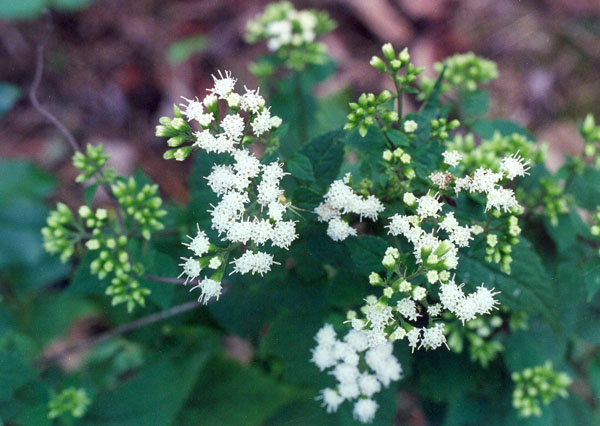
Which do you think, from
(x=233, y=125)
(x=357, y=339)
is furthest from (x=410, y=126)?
(x=357, y=339)

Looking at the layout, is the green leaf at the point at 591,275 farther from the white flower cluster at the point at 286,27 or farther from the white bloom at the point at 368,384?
the white flower cluster at the point at 286,27

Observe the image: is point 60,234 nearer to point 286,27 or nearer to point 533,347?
point 286,27

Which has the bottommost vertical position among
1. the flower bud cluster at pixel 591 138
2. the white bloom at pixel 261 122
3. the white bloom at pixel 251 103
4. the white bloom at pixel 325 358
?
the white bloom at pixel 325 358

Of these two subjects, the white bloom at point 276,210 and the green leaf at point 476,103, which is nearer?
the white bloom at point 276,210

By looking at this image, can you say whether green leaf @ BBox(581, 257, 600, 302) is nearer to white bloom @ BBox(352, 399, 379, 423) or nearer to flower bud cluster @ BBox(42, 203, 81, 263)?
white bloom @ BBox(352, 399, 379, 423)

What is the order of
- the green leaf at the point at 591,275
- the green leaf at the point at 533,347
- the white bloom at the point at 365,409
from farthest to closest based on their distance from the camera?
the green leaf at the point at 533,347 < the white bloom at the point at 365,409 < the green leaf at the point at 591,275

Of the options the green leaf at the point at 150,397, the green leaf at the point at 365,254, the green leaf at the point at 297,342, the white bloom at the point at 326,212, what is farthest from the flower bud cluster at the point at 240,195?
the green leaf at the point at 150,397

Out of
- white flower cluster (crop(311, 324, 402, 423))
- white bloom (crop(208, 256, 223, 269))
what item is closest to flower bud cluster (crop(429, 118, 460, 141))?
white flower cluster (crop(311, 324, 402, 423))

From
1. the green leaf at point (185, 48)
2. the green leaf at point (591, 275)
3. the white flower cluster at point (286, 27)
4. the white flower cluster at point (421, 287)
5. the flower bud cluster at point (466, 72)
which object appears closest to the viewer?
the white flower cluster at point (421, 287)
